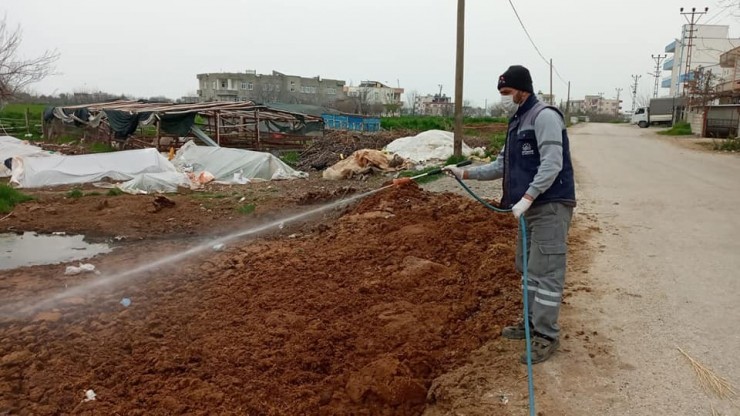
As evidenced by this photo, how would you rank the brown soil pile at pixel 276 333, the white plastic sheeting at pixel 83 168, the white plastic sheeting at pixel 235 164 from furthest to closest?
the white plastic sheeting at pixel 235 164, the white plastic sheeting at pixel 83 168, the brown soil pile at pixel 276 333

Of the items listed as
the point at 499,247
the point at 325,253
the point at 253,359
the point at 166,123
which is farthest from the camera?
the point at 166,123

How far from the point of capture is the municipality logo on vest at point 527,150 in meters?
3.78

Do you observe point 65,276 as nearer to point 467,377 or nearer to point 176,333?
point 176,333

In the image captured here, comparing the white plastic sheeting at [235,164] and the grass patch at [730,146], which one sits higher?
the grass patch at [730,146]

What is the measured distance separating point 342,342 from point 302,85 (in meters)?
92.4

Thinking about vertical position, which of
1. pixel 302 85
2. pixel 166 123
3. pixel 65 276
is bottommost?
pixel 65 276

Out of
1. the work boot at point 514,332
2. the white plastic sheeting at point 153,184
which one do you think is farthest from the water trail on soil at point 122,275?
the white plastic sheeting at point 153,184

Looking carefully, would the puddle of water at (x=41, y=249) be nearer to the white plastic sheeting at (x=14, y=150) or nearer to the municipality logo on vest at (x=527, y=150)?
the municipality logo on vest at (x=527, y=150)

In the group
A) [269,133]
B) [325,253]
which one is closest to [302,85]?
[269,133]

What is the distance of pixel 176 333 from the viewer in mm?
4520

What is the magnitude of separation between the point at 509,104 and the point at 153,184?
12385 mm

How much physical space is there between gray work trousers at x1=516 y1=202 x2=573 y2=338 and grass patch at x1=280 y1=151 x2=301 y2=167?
17889mm

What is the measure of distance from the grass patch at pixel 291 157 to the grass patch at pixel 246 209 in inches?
390

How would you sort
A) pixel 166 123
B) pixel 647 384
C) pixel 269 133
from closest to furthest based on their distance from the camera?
pixel 647 384, pixel 166 123, pixel 269 133
